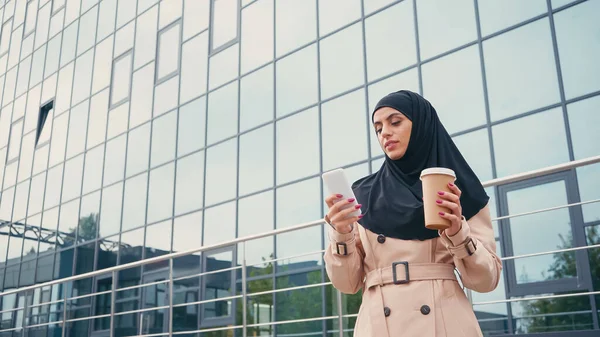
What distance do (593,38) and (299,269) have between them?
19.5ft

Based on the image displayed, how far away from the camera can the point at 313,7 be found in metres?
12.4

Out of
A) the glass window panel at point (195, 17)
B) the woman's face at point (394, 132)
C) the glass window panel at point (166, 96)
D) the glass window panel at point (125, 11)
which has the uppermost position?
the glass window panel at point (125, 11)

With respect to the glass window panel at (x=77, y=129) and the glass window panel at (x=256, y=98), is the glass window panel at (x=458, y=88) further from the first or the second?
the glass window panel at (x=77, y=129)

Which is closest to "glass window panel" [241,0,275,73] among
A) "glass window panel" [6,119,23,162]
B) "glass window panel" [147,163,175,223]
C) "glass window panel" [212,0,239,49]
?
"glass window panel" [212,0,239,49]

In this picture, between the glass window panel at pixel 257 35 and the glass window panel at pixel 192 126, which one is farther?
the glass window panel at pixel 192 126

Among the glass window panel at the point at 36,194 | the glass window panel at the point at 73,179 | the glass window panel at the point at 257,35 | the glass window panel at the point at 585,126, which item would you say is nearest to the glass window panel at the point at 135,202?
the glass window panel at the point at 73,179

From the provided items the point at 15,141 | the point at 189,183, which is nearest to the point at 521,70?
the point at 189,183

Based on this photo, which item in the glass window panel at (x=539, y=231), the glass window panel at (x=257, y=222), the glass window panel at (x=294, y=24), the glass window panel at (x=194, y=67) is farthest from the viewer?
the glass window panel at (x=194, y=67)

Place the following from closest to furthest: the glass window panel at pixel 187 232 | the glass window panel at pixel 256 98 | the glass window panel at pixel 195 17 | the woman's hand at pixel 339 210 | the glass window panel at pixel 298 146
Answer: the woman's hand at pixel 339 210 < the glass window panel at pixel 298 146 < the glass window panel at pixel 256 98 < the glass window panel at pixel 187 232 < the glass window panel at pixel 195 17

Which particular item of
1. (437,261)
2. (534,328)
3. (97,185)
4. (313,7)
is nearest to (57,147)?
(97,185)

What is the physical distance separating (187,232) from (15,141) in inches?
397

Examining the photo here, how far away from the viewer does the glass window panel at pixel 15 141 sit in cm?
2048

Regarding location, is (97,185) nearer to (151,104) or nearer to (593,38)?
(151,104)

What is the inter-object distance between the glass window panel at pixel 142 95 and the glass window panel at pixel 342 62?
5714mm
